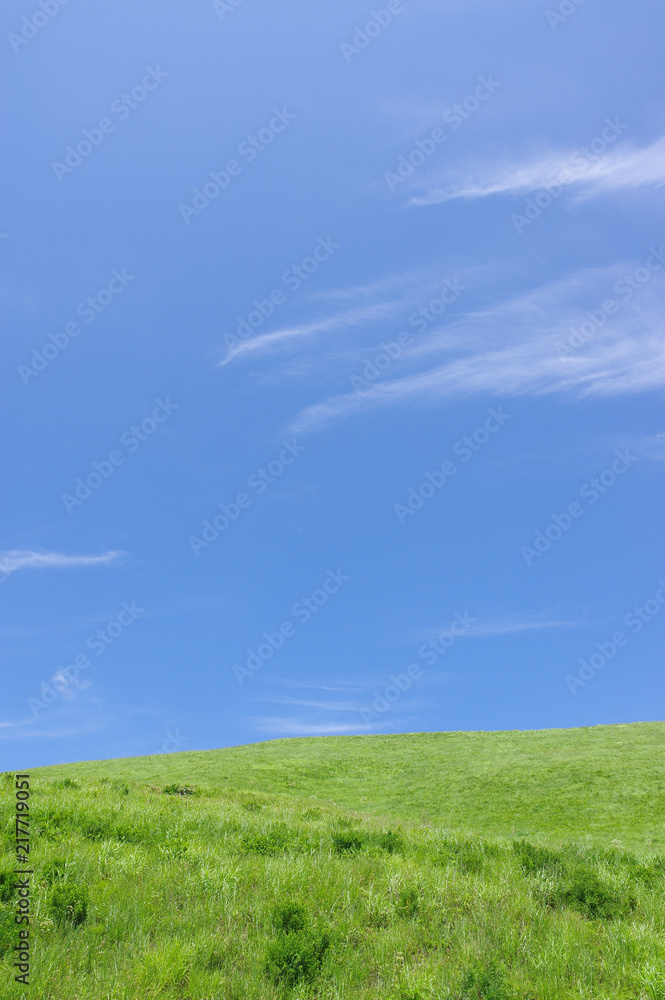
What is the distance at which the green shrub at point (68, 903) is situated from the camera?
24.4 feet

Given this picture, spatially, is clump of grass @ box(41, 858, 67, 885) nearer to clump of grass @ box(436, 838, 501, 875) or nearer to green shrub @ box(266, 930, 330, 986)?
green shrub @ box(266, 930, 330, 986)

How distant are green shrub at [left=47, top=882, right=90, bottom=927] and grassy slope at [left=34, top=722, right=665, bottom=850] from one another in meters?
18.9

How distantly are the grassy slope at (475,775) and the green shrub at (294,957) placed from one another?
17.8m

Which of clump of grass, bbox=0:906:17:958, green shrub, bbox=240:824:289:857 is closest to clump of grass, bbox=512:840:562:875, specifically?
green shrub, bbox=240:824:289:857

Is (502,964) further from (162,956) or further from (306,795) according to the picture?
(306,795)

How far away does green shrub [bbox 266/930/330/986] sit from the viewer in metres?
6.55

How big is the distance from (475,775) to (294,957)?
32901mm

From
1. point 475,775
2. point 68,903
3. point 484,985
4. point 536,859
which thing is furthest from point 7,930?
point 475,775

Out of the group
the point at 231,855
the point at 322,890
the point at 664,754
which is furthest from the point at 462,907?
the point at 664,754

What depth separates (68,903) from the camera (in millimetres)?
7586

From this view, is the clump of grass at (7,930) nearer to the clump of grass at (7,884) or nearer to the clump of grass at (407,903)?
the clump of grass at (7,884)

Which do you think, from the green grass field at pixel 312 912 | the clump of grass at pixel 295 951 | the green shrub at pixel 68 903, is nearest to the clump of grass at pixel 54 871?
the green grass field at pixel 312 912

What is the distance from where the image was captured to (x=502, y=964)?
267 inches

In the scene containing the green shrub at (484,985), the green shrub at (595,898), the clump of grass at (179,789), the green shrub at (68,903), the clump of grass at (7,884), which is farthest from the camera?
the clump of grass at (179,789)
